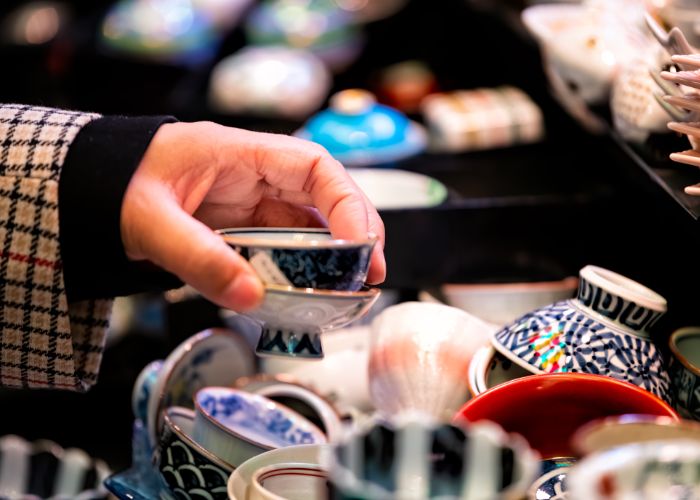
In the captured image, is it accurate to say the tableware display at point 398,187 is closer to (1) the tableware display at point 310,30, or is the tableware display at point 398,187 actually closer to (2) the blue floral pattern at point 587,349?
(2) the blue floral pattern at point 587,349

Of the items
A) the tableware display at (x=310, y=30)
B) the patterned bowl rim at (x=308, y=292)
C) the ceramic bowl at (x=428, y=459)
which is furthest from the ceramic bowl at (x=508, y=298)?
the tableware display at (x=310, y=30)

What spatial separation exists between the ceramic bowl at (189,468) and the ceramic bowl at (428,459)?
0.32 metres

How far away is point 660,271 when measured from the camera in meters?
1.31

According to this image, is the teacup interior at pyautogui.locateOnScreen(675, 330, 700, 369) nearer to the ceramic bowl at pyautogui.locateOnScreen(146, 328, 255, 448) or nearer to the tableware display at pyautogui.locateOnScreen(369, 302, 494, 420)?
the tableware display at pyautogui.locateOnScreen(369, 302, 494, 420)

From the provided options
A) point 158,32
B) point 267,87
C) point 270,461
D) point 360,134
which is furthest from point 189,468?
point 158,32

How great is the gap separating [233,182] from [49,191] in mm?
193

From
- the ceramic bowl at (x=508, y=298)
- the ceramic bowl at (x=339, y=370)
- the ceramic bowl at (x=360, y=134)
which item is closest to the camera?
the ceramic bowl at (x=339, y=370)

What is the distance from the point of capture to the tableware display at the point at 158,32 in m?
2.98

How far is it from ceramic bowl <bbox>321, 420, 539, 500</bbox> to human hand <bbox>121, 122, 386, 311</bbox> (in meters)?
0.19

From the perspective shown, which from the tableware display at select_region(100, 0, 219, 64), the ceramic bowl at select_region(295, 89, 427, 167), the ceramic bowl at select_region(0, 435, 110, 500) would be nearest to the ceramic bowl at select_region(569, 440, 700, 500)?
the ceramic bowl at select_region(0, 435, 110, 500)

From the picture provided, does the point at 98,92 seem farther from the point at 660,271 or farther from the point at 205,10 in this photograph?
the point at 660,271

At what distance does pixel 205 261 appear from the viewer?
2.44 feet

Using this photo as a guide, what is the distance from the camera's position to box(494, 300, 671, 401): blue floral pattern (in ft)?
2.95

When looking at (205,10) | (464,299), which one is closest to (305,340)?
(464,299)
